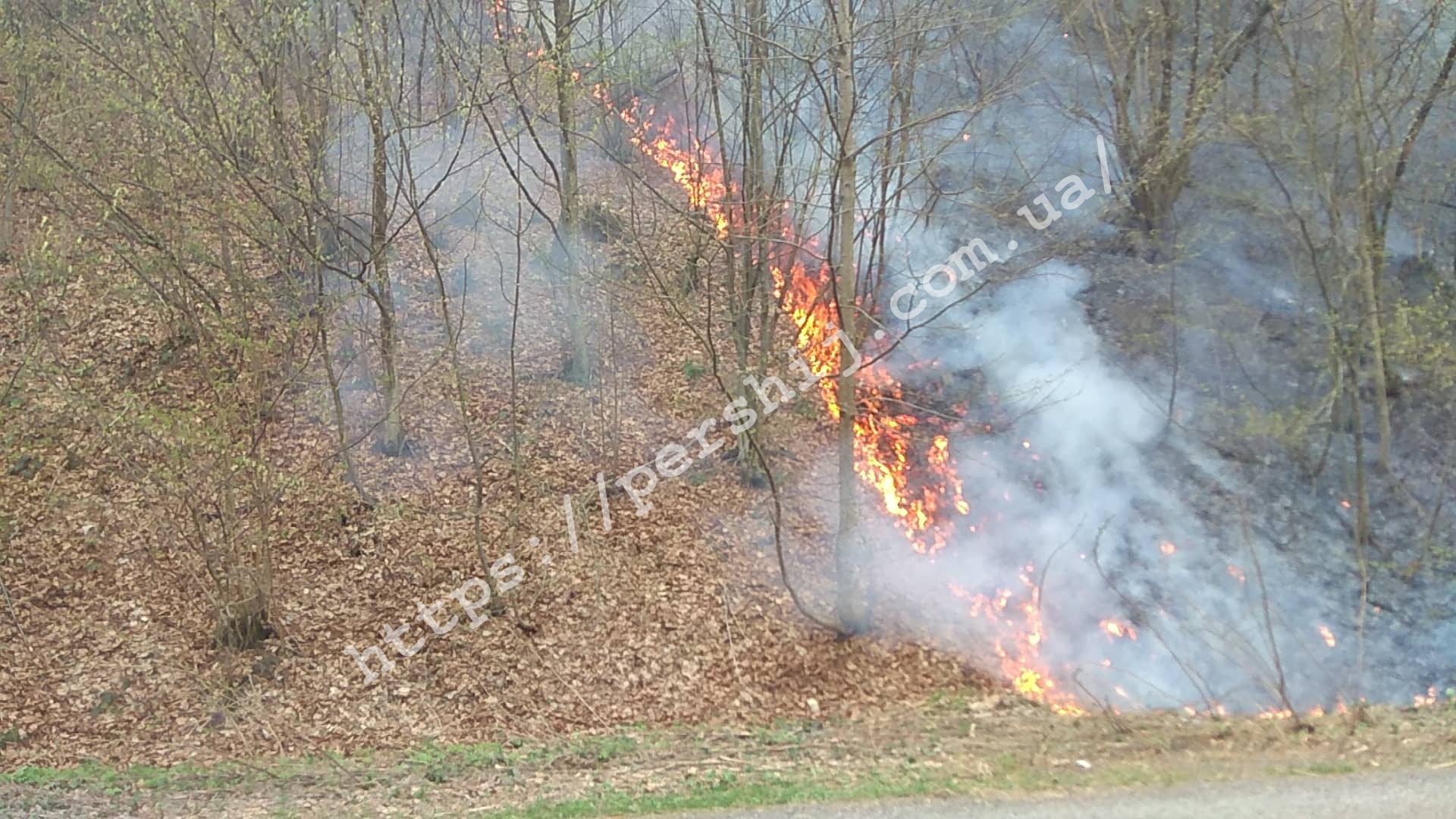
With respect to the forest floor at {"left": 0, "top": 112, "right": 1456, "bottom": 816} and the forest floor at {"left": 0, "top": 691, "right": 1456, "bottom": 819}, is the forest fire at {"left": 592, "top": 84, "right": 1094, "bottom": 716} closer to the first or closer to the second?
the forest floor at {"left": 0, "top": 112, "right": 1456, "bottom": 816}

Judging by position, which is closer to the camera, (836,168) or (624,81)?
(836,168)

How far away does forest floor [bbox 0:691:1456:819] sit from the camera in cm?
657

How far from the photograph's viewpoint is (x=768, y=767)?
759cm

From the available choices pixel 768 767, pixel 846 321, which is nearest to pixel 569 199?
pixel 846 321

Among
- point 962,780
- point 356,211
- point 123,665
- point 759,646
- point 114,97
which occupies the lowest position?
point 962,780

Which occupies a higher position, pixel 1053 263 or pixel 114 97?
pixel 114 97

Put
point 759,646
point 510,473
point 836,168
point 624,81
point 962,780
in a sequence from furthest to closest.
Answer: point 624,81
point 510,473
point 759,646
point 836,168
point 962,780

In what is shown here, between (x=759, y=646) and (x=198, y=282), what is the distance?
6832 mm

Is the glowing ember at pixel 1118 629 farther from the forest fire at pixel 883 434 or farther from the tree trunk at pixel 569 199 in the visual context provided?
the tree trunk at pixel 569 199

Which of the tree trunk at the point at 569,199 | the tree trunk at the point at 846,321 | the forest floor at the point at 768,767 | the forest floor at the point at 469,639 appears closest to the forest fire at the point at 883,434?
the forest floor at the point at 469,639

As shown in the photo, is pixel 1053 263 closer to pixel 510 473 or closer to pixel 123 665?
pixel 510 473

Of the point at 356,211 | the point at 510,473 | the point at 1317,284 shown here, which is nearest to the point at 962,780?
the point at 510,473

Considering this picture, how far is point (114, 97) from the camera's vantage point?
10.1m

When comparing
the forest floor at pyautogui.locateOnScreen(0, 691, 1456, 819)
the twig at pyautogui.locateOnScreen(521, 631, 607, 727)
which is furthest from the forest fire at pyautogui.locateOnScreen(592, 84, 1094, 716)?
the twig at pyautogui.locateOnScreen(521, 631, 607, 727)
